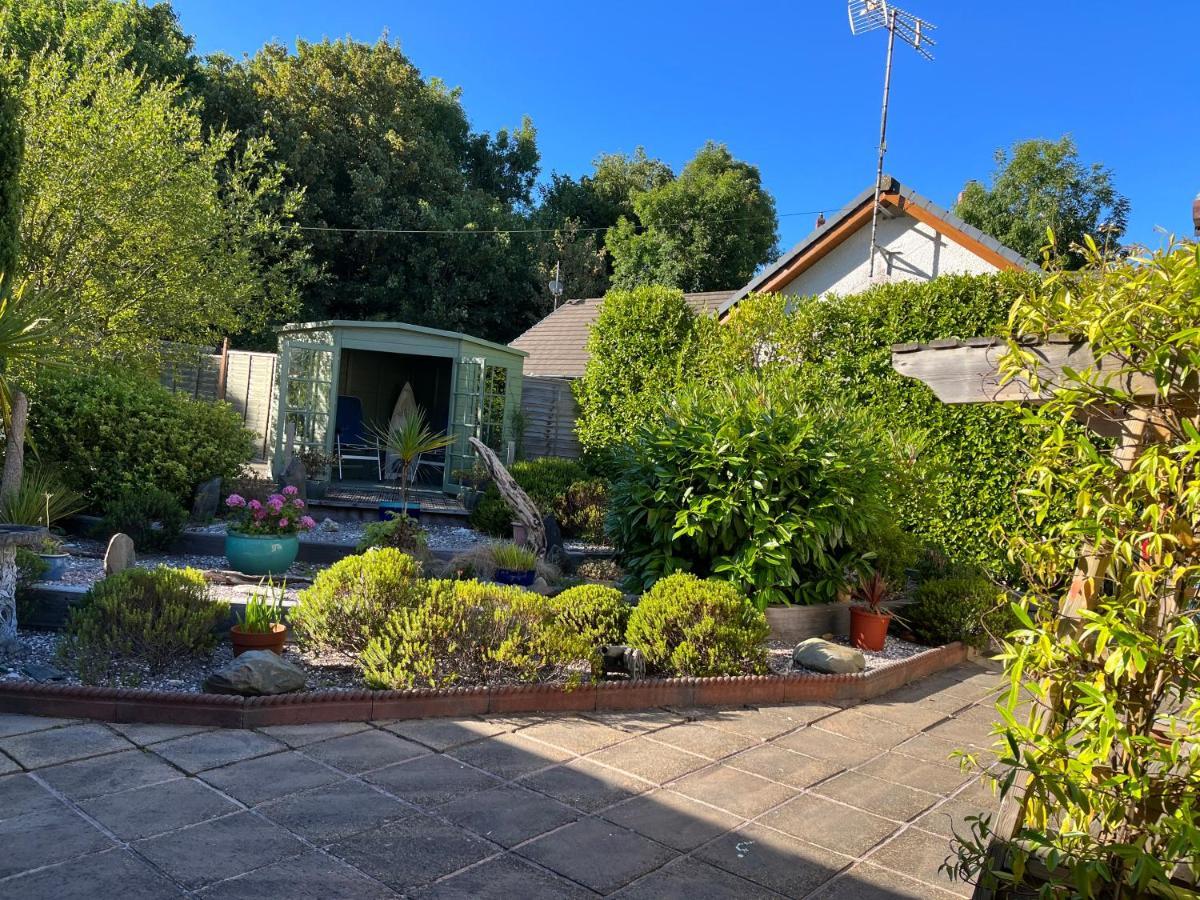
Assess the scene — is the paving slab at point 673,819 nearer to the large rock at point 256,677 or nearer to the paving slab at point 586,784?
the paving slab at point 586,784

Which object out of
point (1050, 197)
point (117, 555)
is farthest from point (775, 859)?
point (1050, 197)

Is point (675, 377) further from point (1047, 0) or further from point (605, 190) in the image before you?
point (605, 190)

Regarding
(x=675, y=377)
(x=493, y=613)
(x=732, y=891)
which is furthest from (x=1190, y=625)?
(x=675, y=377)

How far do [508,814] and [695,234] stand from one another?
23.8 m

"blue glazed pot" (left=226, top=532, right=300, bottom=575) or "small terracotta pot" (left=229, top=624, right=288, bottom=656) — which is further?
"blue glazed pot" (left=226, top=532, right=300, bottom=575)

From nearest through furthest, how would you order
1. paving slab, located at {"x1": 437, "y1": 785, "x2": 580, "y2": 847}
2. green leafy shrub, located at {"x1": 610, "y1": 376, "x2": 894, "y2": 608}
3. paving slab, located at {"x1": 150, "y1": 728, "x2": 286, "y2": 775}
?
1. paving slab, located at {"x1": 437, "y1": 785, "x2": 580, "y2": 847}
2. paving slab, located at {"x1": 150, "y1": 728, "x2": 286, "y2": 775}
3. green leafy shrub, located at {"x1": 610, "y1": 376, "x2": 894, "y2": 608}

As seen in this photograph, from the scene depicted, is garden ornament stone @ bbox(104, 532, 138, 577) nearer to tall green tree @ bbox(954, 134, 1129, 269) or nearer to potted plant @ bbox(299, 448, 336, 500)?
potted plant @ bbox(299, 448, 336, 500)

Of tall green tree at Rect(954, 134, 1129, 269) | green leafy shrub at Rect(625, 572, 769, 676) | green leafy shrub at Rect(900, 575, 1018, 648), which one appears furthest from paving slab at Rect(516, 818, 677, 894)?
tall green tree at Rect(954, 134, 1129, 269)

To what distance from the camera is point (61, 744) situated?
347cm

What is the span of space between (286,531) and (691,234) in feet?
68.4

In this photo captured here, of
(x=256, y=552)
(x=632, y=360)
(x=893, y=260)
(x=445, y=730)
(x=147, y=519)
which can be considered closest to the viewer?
(x=445, y=730)

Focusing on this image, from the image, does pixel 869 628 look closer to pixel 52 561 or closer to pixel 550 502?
pixel 550 502

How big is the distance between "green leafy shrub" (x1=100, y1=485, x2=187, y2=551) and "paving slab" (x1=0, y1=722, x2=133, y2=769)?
424 centimetres

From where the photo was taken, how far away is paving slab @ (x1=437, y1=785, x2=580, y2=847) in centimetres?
300
